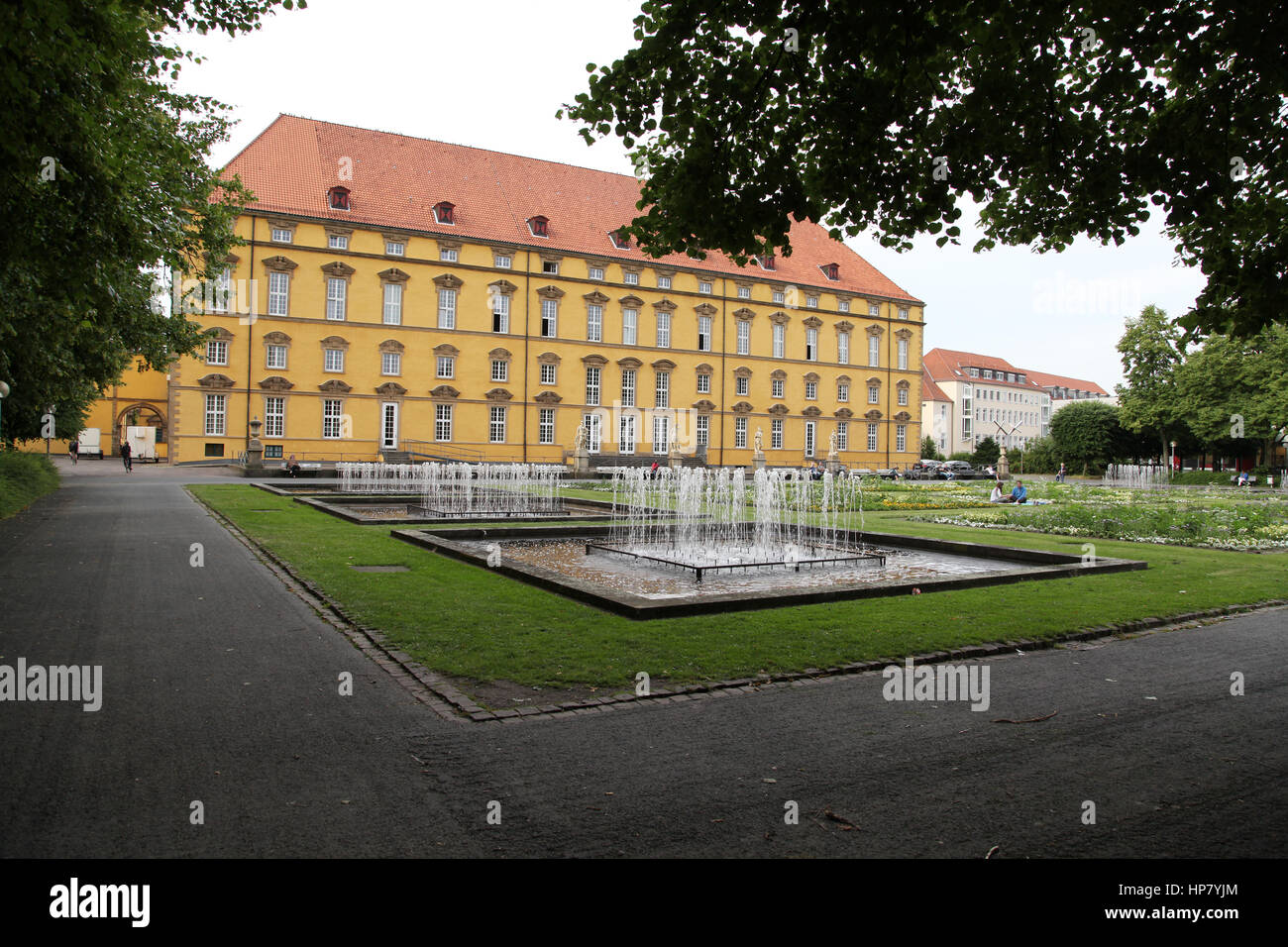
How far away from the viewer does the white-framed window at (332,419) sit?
52.2 metres

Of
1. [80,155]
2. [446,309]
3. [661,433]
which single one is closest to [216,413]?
[446,309]

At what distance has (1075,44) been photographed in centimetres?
890

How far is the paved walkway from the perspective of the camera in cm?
419

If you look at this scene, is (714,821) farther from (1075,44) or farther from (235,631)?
(1075,44)

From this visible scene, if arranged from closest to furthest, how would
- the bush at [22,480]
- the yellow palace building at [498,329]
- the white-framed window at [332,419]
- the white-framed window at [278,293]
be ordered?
1. the bush at [22,480]
2. the white-framed window at [278,293]
3. the yellow palace building at [498,329]
4. the white-framed window at [332,419]

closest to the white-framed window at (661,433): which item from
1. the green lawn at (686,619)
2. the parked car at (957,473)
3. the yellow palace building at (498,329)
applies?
the yellow palace building at (498,329)

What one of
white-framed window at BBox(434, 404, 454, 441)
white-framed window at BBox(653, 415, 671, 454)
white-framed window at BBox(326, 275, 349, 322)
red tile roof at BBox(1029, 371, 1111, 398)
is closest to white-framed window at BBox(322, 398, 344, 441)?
white-framed window at BBox(326, 275, 349, 322)

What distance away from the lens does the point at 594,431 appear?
199 ft

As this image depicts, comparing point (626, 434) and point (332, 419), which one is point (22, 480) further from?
point (626, 434)

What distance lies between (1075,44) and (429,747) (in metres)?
9.33

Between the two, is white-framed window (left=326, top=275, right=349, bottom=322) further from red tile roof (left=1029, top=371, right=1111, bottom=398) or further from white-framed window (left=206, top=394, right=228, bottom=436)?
red tile roof (left=1029, top=371, right=1111, bottom=398)

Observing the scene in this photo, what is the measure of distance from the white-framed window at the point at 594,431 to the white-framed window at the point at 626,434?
140 centimetres

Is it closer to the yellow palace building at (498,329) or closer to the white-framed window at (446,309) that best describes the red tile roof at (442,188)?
the yellow palace building at (498,329)
